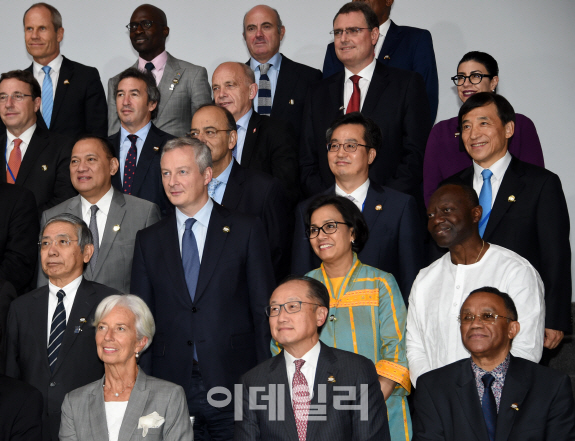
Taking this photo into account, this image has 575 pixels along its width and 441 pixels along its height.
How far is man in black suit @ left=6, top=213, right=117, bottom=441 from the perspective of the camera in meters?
3.96

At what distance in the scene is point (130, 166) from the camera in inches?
202

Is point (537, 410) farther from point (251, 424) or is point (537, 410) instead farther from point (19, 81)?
point (19, 81)

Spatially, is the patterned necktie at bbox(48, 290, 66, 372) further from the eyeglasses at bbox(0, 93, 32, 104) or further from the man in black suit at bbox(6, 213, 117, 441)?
the eyeglasses at bbox(0, 93, 32, 104)

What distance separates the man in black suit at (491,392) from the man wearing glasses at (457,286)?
6.0 inches

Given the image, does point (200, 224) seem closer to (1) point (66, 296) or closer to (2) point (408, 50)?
(1) point (66, 296)

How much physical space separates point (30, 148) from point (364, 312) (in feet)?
8.16

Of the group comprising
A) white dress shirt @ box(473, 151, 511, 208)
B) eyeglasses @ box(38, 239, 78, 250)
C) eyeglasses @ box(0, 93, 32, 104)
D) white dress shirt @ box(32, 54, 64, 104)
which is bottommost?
eyeglasses @ box(38, 239, 78, 250)

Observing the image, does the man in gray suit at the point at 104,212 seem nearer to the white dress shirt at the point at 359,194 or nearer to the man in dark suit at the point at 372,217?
the man in dark suit at the point at 372,217

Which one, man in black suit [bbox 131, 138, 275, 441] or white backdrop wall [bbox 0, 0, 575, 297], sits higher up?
white backdrop wall [bbox 0, 0, 575, 297]

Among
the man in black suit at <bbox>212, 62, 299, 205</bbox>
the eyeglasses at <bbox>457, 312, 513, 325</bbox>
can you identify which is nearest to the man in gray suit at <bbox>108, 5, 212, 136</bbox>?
the man in black suit at <bbox>212, 62, 299, 205</bbox>

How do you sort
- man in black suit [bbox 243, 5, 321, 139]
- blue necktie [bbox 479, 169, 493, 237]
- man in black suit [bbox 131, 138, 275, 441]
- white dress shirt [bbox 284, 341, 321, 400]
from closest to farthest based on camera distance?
white dress shirt [bbox 284, 341, 321, 400] < man in black suit [bbox 131, 138, 275, 441] < blue necktie [bbox 479, 169, 493, 237] < man in black suit [bbox 243, 5, 321, 139]

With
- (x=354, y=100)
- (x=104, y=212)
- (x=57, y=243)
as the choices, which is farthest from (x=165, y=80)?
(x=57, y=243)

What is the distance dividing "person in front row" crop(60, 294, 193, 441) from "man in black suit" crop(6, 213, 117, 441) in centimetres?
24

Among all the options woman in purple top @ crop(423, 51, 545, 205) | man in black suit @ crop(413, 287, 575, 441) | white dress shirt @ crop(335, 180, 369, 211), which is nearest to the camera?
man in black suit @ crop(413, 287, 575, 441)
